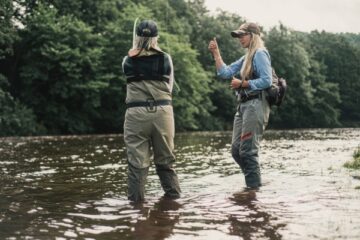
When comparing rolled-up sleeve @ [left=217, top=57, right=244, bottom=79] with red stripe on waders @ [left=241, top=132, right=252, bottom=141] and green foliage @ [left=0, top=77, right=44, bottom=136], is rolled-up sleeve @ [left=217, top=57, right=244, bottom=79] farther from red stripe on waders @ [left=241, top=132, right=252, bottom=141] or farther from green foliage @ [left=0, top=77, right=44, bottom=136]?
green foliage @ [left=0, top=77, right=44, bottom=136]

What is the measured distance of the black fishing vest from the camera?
6.77 meters

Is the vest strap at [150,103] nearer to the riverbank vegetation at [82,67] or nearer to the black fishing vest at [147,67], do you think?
the black fishing vest at [147,67]

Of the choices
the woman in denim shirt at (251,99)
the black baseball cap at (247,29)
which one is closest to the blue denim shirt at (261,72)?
the woman in denim shirt at (251,99)

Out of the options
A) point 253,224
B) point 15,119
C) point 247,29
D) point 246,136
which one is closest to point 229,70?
point 247,29

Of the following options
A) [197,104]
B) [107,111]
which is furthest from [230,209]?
[197,104]

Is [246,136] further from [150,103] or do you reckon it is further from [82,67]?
[82,67]

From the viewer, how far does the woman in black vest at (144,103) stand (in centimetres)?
673

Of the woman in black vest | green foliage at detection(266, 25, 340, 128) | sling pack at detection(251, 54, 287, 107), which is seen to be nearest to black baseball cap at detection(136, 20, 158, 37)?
the woman in black vest

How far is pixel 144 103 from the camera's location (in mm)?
6750

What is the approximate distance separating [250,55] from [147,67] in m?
1.85

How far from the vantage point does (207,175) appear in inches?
386

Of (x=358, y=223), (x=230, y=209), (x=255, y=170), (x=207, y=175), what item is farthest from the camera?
(x=207, y=175)

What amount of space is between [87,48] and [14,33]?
5935mm

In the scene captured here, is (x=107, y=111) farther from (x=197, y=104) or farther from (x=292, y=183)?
(x=292, y=183)
